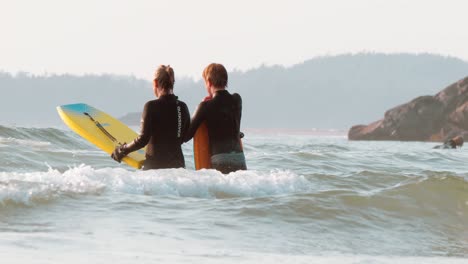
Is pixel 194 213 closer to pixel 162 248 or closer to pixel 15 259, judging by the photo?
pixel 162 248

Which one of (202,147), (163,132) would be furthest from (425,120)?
(163,132)

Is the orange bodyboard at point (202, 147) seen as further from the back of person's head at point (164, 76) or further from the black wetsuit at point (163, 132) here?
the back of person's head at point (164, 76)

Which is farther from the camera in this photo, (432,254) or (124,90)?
(124,90)

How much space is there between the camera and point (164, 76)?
29.5 feet

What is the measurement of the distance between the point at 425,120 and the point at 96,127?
4122cm

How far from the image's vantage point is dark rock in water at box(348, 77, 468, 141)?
49469mm

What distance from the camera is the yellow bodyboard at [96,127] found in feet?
38.0

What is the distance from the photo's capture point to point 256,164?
1688 cm

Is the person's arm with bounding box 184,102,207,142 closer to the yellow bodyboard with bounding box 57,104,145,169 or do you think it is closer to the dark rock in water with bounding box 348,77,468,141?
the yellow bodyboard with bounding box 57,104,145,169

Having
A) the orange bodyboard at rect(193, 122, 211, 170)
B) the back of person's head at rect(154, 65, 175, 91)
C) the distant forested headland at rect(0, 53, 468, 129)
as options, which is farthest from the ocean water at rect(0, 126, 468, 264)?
the distant forested headland at rect(0, 53, 468, 129)

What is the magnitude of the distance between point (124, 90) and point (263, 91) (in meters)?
27.3

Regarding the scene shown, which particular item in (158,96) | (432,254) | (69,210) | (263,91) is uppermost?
(263,91)

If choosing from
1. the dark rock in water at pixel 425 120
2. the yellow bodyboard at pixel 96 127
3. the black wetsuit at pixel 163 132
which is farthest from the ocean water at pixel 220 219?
the dark rock in water at pixel 425 120

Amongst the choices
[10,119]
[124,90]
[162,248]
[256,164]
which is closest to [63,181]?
[162,248]
